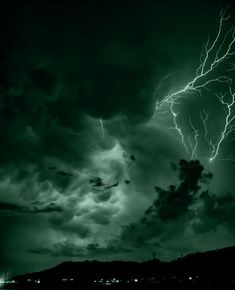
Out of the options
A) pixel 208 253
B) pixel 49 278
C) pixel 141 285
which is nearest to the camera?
pixel 141 285

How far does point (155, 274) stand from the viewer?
142 metres

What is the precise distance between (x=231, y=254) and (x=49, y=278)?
3968 inches

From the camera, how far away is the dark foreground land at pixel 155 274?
108306 millimetres

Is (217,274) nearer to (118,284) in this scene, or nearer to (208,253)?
(208,253)

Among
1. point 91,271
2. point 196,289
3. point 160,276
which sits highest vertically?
point 91,271

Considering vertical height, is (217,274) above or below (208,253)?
below

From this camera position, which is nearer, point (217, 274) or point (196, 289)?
point (196, 289)

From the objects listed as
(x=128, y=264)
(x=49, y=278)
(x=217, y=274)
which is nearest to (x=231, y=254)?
(x=217, y=274)

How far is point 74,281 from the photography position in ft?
536

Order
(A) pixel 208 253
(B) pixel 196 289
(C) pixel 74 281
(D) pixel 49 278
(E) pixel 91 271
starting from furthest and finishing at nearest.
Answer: (D) pixel 49 278, (E) pixel 91 271, (C) pixel 74 281, (A) pixel 208 253, (B) pixel 196 289

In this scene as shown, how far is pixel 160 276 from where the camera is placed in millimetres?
136000

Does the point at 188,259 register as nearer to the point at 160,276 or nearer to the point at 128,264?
the point at 160,276

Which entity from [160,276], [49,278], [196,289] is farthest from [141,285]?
[49,278]

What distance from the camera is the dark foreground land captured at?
4264 inches
